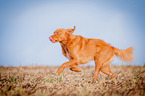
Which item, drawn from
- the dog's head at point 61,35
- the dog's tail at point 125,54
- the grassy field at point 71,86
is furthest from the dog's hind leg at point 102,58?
the dog's head at point 61,35

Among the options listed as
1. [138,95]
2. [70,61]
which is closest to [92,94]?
[138,95]

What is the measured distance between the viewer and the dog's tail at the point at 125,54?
4746 millimetres

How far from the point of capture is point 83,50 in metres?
4.44

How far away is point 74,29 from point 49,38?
0.89 m

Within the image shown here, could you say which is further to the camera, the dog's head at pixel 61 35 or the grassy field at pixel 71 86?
the dog's head at pixel 61 35

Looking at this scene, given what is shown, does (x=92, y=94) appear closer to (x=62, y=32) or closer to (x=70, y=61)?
(x=70, y=61)

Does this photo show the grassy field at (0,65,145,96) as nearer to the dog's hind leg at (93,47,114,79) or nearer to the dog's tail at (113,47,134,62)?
the dog's hind leg at (93,47,114,79)

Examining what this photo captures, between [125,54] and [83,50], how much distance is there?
1583mm

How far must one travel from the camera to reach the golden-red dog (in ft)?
14.0

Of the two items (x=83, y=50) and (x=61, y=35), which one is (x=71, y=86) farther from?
(x=61, y=35)

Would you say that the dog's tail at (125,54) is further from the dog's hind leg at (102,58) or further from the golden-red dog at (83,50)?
the dog's hind leg at (102,58)

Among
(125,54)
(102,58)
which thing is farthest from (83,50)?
(125,54)

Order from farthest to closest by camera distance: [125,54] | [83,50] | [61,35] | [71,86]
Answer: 1. [125,54]
2. [83,50]
3. [61,35]
4. [71,86]

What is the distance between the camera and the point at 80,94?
239 centimetres
